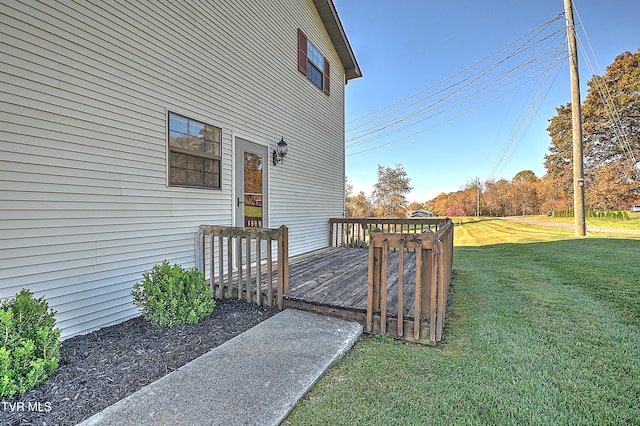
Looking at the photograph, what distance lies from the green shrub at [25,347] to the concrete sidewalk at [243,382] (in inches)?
22.5

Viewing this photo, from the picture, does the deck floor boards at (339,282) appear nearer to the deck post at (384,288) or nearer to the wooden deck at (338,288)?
the wooden deck at (338,288)

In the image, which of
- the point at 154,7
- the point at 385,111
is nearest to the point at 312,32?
the point at 154,7

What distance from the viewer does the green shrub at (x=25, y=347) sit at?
171cm

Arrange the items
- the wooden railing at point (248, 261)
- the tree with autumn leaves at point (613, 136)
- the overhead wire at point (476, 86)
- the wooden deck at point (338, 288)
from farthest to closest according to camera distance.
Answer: the tree with autumn leaves at point (613, 136), the overhead wire at point (476, 86), the wooden railing at point (248, 261), the wooden deck at point (338, 288)

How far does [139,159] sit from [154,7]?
188 centimetres

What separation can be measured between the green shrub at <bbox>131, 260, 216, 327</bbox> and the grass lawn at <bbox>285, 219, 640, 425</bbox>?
1.56 meters

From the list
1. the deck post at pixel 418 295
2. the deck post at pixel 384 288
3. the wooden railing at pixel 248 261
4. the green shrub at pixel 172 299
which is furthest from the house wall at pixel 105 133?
the deck post at pixel 418 295

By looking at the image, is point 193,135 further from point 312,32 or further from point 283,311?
point 312,32

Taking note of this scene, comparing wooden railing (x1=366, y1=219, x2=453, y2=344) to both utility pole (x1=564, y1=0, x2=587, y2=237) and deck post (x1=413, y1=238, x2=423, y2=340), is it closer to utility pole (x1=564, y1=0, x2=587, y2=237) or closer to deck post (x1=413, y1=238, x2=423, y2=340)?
deck post (x1=413, y1=238, x2=423, y2=340)

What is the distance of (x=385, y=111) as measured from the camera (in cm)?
2066

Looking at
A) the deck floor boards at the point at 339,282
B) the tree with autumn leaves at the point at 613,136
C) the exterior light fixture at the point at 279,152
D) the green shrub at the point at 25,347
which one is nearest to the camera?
the green shrub at the point at 25,347

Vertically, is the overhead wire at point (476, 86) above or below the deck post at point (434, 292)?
above

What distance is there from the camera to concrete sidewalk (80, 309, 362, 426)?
161 centimetres

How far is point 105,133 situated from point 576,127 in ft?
41.9
